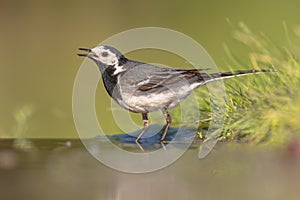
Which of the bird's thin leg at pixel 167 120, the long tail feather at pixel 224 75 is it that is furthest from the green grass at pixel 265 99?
the bird's thin leg at pixel 167 120

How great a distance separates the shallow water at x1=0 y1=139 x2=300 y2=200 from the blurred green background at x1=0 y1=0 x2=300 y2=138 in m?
2.99

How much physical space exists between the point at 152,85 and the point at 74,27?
3.31 metres

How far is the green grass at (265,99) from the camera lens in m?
3.63

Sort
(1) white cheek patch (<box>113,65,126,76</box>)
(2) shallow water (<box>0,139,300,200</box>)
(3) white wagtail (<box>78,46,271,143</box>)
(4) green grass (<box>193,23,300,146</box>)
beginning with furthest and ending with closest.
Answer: (1) white cheek patch (<box>113,65,126,76</box>), (3) white wagtail (<box>78,46,271,143</box>), (4) green grass (<box>193,23,300,146</box>), (2) shallow water (<box>0,139,300,200</box>)

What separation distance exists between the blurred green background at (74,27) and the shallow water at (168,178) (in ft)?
9.82

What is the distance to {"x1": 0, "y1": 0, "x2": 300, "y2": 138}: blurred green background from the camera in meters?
A: 6.66

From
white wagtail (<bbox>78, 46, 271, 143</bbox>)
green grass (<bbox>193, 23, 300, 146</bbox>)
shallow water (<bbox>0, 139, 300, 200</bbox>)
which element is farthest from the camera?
white wagtail (<bbox>78, 46, 271, 143</bbox>)

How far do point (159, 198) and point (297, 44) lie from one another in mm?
1460

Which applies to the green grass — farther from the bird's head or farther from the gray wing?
the bird's head

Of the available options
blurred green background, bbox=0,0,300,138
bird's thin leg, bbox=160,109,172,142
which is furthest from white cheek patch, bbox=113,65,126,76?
blurred green background, bbox=0,0,300,138

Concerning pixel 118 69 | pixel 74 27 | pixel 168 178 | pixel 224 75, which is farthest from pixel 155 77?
pixel 74 27

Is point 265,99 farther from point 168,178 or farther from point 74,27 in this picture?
point 74,27

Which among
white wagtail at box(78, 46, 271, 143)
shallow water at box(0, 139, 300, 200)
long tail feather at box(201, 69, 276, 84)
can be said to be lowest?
shallow water at box(0, 139, 300, 200)

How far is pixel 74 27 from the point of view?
7.27 meters
